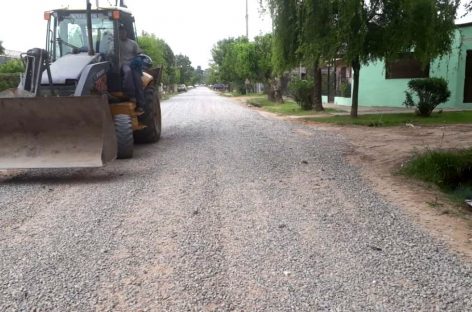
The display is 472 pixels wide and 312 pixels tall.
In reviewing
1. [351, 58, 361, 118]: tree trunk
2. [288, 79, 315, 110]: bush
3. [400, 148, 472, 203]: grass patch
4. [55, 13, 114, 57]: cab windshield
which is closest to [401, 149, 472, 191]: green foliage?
[400, 148, 472, 203]: grass patch

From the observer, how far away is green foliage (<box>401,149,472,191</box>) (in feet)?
24.4

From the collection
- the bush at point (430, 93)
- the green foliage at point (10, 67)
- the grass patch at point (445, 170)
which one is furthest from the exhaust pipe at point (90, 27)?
the green foliage at point (10, 67)

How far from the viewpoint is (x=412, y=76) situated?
889 inches

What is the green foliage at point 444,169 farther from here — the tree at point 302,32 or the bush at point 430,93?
the bush at point 430,93

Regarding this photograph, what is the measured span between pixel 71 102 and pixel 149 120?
11.7 ft

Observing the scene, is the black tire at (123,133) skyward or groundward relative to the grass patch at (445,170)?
skyward

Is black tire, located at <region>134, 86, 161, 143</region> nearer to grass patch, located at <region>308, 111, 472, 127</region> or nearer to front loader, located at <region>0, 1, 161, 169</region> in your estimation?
front loader, located at <region>0, 1, 161, 169</region>

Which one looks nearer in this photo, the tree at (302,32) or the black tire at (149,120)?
the black tire at (149,120)

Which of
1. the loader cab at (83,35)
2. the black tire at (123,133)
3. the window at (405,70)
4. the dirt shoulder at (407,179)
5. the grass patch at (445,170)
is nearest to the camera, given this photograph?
the dirt shoulder at (407,179)

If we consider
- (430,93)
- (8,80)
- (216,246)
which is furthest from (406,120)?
(8,80)

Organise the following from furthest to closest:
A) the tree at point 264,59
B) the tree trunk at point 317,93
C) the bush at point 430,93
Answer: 1. the tree at point 264,59
2. the tree trunk at point 317,93
3. the bush at point 430,93

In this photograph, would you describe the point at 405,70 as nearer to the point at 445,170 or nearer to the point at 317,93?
the point at 317,93

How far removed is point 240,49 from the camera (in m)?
42.7

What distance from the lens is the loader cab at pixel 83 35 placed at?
9.92 meters
